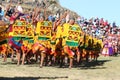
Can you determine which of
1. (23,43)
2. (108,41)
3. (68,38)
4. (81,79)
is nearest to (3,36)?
(81,79)

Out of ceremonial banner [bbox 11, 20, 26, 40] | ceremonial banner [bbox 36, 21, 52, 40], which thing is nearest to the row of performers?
ceremonial banner [bbox 36, 21, 52, 40]

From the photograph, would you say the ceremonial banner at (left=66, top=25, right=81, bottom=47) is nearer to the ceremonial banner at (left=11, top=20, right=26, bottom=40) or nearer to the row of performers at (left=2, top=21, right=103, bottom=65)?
the row of performers at (left=2, top=21, right=103, bottom=65)

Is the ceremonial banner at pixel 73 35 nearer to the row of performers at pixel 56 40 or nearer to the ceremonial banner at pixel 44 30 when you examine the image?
the row of performers at pixel 56 40

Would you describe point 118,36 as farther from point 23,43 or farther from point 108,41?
point 23,43

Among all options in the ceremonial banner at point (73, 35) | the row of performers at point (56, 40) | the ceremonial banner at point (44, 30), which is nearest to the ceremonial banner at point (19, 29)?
the row of performers at point (56, 40)

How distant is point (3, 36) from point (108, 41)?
26.5 metres

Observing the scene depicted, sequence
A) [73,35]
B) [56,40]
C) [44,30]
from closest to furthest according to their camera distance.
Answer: [73,35], [44,30], [56,40]

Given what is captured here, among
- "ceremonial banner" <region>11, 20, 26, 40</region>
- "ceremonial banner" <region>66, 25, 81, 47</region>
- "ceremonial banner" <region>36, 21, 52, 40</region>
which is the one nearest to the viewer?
"ceremonial banner" <region>66, 25, 81, 47</region>

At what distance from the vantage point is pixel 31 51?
2262 centimetres

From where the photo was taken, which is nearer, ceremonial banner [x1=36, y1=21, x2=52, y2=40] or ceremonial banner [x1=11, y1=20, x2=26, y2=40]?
ceremonial banner [x1=36, y1=21, x2=52, y2=40]

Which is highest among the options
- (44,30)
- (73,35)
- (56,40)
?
(44,30)

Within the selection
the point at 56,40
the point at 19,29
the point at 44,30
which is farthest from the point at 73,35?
the point at 19,29

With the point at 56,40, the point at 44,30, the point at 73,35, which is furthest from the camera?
the point at 56,40

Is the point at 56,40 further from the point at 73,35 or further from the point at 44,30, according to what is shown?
the point at 73,35
